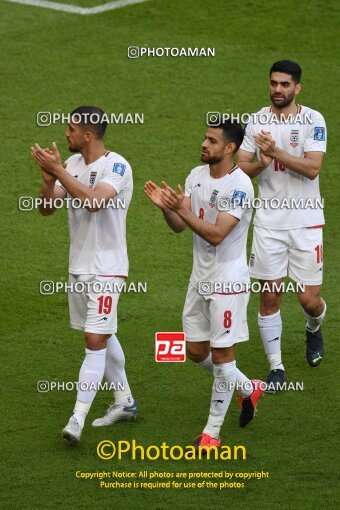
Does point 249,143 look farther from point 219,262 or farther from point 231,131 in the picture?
point 219,262

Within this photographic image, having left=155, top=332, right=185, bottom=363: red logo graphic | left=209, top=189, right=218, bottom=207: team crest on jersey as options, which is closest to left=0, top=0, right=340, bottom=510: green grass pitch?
left=155, top=332, right=185, bottom=363: red logo graphic

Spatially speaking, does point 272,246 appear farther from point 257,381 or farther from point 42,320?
point 42,320

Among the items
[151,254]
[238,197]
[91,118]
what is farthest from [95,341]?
[151,254]

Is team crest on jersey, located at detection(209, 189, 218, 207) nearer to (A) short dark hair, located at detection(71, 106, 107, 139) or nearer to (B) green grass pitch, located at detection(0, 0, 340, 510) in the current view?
(A) short dark hair, located at detection(71, 106, 107, 139)

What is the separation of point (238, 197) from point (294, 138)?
1483 millimetres

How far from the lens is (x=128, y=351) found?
11.8 meters

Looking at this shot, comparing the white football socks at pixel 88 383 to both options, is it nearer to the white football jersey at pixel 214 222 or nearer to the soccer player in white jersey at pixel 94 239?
the soccer player in white jersey at pixel 94 239

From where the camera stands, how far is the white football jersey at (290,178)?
36.3 ft

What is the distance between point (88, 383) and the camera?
33.0ft

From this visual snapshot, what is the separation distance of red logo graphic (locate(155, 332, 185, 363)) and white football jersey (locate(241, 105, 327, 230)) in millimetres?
1324

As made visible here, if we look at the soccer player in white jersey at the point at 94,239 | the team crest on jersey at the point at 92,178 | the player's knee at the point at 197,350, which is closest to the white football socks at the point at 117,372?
the soccer player in white jersey at the point at 94,239

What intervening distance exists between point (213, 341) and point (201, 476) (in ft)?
3.31

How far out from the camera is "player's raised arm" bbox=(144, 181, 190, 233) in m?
9.70

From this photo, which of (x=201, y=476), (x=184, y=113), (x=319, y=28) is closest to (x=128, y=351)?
(x=201, y=476)
